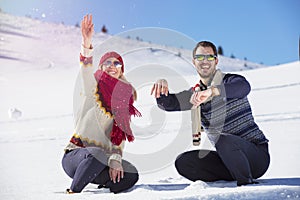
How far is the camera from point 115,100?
2256 millimetres

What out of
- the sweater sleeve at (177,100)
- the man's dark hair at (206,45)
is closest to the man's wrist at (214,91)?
the sweater sleeve at (177,100)

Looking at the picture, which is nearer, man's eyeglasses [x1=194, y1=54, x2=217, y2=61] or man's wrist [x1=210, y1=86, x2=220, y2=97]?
man's wrist [x1=210, y1=86, x2=220, y2=97]

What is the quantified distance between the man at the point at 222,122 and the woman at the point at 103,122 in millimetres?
271

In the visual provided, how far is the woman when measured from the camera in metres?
2.13

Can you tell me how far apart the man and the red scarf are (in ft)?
0.77

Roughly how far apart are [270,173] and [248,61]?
20461mm

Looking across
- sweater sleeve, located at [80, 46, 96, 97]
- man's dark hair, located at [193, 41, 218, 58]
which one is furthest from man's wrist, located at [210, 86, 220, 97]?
sweater sleeve, located at [80, 46, 96, 97]

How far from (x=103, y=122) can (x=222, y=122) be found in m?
0.72

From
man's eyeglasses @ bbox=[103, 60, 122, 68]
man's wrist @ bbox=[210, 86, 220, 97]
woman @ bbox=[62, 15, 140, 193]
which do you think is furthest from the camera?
man's eyeglasses @ bbox=[103, 60, 122, 68]

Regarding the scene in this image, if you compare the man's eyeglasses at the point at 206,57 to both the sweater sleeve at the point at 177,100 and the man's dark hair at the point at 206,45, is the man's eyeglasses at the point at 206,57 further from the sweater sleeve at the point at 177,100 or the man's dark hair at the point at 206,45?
the sweater sleeve at the point at 177,100

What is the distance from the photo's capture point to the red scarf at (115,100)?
87.0 inches

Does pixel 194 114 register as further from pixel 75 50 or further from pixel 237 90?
pixel 75 50

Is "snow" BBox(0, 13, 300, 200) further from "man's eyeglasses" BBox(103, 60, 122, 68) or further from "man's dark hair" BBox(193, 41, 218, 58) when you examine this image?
"man's dark hair" BBox(193, 41, 218, 58)

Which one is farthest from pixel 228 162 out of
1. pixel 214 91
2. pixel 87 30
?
pixel 87 30
